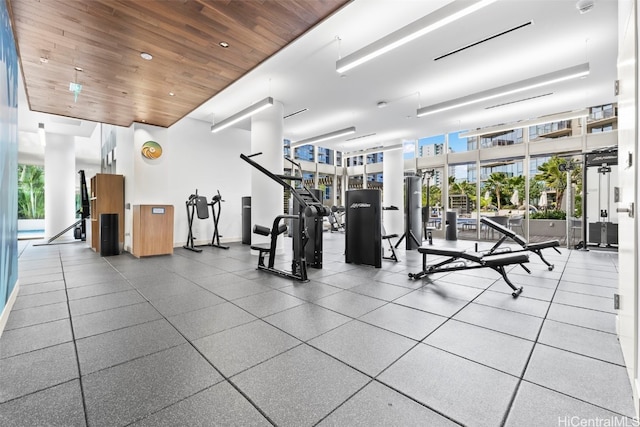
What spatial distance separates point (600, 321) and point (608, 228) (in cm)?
602

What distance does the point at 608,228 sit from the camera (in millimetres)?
6766

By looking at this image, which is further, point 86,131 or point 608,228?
point 86,131

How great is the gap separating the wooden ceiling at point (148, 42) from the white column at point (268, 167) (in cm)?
163

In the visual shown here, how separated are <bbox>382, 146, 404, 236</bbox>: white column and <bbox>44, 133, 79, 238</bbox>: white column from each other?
1115 centimetres

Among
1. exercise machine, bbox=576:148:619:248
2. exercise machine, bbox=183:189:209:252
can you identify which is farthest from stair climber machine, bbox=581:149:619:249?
exercise machine, bbox=183:189:209:252

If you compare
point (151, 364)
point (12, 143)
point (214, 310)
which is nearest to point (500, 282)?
point (214, 310)

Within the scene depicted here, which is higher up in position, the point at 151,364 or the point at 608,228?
the point at 608,228

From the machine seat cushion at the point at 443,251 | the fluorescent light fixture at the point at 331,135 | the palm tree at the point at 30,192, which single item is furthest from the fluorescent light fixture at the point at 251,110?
the palm tree at the point at 30,192

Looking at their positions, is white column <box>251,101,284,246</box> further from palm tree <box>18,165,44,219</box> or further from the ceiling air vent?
palm tree <box>18,165,44,219</box>

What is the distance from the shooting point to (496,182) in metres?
11.0

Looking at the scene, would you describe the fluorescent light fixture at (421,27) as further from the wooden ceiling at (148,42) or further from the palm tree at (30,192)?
the palm tree at (30,192)

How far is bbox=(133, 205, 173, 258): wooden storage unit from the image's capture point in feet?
19.9

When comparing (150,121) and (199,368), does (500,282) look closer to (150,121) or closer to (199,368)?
(199,368)

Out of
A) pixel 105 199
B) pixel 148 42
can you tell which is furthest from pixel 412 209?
pixel 105 199
